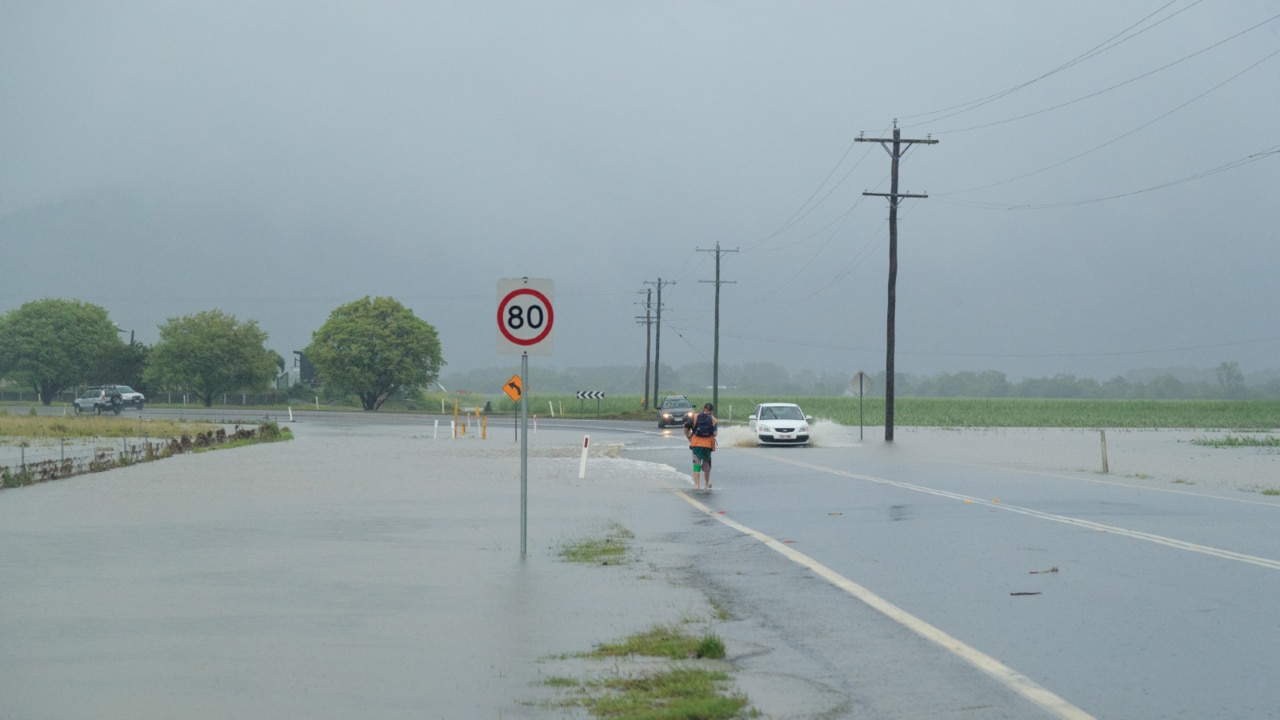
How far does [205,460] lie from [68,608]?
23.2 metres

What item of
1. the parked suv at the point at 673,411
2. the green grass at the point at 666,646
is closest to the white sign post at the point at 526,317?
the green grass at the point at 666,646

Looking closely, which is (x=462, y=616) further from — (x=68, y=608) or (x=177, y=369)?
(x=177, y=369)

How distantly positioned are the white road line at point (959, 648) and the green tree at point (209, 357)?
102 meters

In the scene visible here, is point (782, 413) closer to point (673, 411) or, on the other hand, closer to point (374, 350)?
point (673, 411)

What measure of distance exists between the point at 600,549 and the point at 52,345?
403 ft

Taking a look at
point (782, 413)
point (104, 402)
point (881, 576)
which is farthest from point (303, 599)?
point (104, 402)

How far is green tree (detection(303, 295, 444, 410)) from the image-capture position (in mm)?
104438

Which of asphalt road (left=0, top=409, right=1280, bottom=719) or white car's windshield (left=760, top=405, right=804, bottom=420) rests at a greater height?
Result: white car's windshield (left=760, top=405, right=804, bottom=420)

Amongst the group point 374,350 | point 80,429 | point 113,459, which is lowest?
point 113,459

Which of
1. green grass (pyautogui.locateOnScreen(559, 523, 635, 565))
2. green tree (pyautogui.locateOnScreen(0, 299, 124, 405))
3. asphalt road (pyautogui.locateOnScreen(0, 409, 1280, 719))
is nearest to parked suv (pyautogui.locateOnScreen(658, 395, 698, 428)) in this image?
asphalt road (pyautogui.locateOnScreen(0, 409, 1280, 719))

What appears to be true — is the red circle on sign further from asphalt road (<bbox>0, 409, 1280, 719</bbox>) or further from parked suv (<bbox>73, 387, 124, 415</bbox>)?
parked suv (<bbox>73, 387, 124, 415</bbox>)

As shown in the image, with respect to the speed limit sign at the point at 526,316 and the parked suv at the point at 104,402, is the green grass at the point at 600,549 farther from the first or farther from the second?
the parked suv at the point at 104,402

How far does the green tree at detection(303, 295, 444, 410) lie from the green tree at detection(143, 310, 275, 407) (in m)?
7.59

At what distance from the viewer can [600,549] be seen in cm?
1423
